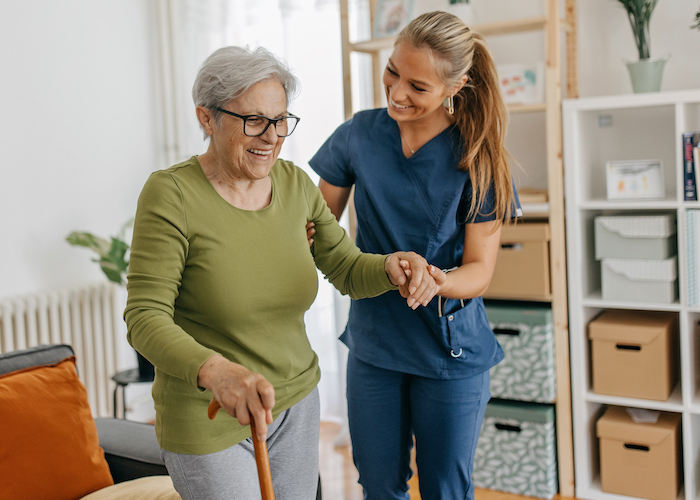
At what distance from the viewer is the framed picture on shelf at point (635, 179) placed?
7.82 ft

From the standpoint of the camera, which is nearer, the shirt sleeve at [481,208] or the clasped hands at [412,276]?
the clasped hands at [412,276]

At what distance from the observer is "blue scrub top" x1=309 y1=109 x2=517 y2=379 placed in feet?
5.13

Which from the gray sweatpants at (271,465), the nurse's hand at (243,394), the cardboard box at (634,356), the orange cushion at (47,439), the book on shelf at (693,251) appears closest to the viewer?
the nurse's hand at (243,394)

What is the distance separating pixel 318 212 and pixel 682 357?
1657 mm

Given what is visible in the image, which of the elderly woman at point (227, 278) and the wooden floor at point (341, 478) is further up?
the elderly woman at point (227, 278)

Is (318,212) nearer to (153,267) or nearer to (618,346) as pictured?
(153,267)

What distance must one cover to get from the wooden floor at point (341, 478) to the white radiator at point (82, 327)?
1.10 m

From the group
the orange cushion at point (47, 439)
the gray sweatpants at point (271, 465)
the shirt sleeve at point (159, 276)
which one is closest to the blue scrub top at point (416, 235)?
the gray sweatpants at point (271, 465)

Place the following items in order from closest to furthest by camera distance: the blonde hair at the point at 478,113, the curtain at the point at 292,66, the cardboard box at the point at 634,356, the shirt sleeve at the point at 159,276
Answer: the shirt sleeve at the point at 159,276 < the blonde hair at the point at 478,113 < the cardboard box at the point at 634,356 < the curtain at the point at 292,66

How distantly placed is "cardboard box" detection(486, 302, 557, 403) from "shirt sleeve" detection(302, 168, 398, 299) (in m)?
1.25

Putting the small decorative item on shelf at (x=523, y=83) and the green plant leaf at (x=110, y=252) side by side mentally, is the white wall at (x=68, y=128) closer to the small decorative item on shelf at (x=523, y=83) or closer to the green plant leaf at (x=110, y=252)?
the green plant leaf at (x=110, y=252)

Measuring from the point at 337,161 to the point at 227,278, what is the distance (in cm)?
67

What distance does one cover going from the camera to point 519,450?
257 cm

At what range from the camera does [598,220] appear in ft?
8.00
